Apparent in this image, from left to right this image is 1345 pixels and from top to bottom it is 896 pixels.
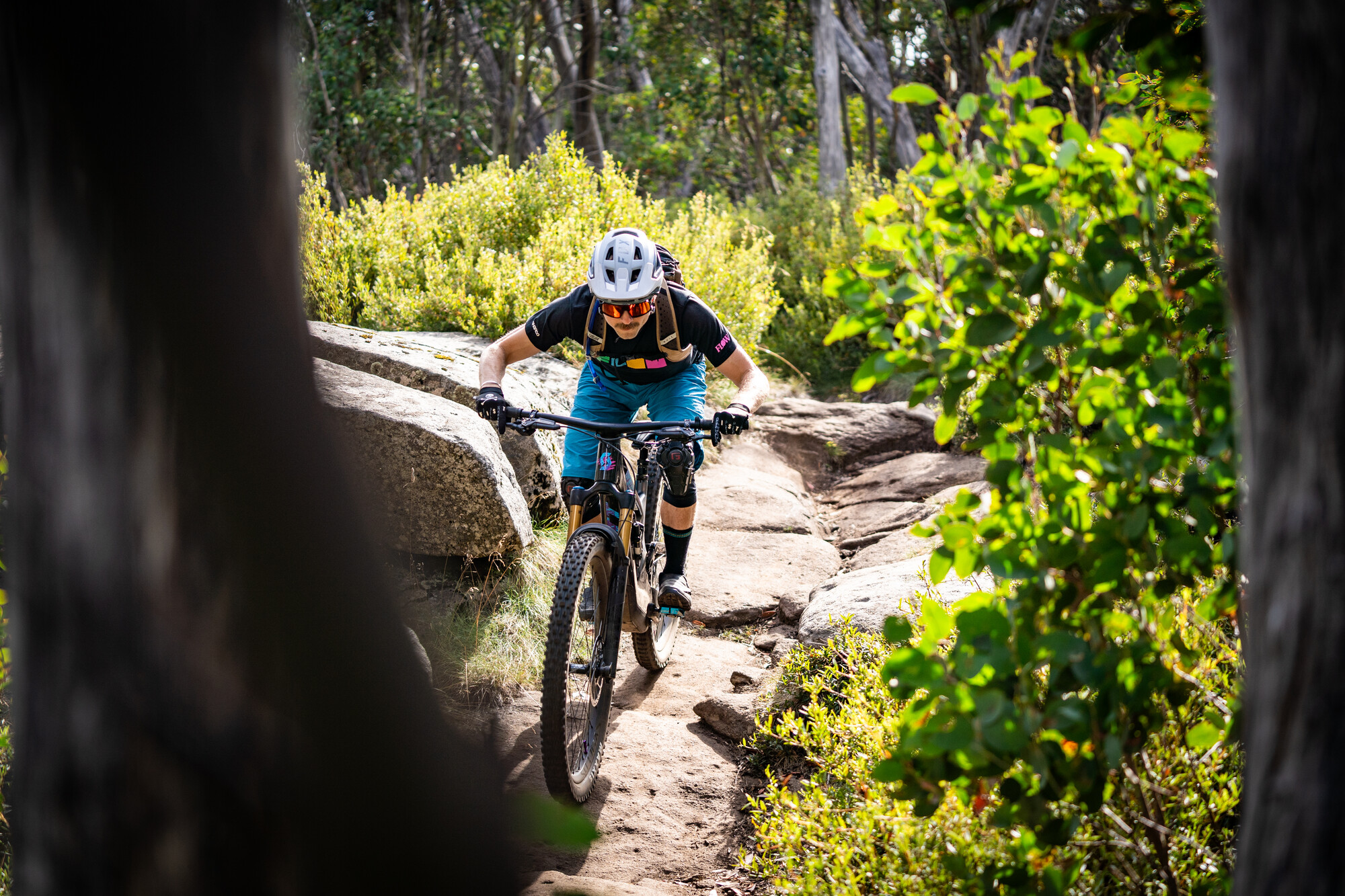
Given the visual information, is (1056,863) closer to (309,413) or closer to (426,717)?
(426,717)

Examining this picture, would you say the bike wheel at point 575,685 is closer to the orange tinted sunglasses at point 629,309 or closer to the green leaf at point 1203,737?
the orange tinted sunglasses at point 629,309

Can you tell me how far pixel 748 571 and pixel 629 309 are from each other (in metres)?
2.85

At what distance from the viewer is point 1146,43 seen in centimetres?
155

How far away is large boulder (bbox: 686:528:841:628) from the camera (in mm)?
5738

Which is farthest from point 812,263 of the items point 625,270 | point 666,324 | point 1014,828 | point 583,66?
point 1014,828

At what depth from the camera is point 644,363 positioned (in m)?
4.36

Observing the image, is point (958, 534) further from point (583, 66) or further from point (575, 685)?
point (583, 66)

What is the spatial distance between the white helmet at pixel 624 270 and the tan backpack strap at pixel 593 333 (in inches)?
15.1

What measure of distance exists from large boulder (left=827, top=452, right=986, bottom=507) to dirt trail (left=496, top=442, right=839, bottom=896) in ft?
10.3

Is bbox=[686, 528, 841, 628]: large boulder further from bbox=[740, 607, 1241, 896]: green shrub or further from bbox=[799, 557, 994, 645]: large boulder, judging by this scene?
bbox=[740, 607, 1241, 896]: green shrub

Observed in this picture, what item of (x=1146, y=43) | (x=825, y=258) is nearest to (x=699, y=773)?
(x=1146, y=43)

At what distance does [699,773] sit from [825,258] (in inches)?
415

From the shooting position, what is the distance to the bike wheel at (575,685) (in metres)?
3.24

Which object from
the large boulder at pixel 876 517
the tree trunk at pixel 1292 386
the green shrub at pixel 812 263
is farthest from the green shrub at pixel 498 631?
the green shrub at pixel 812 263
